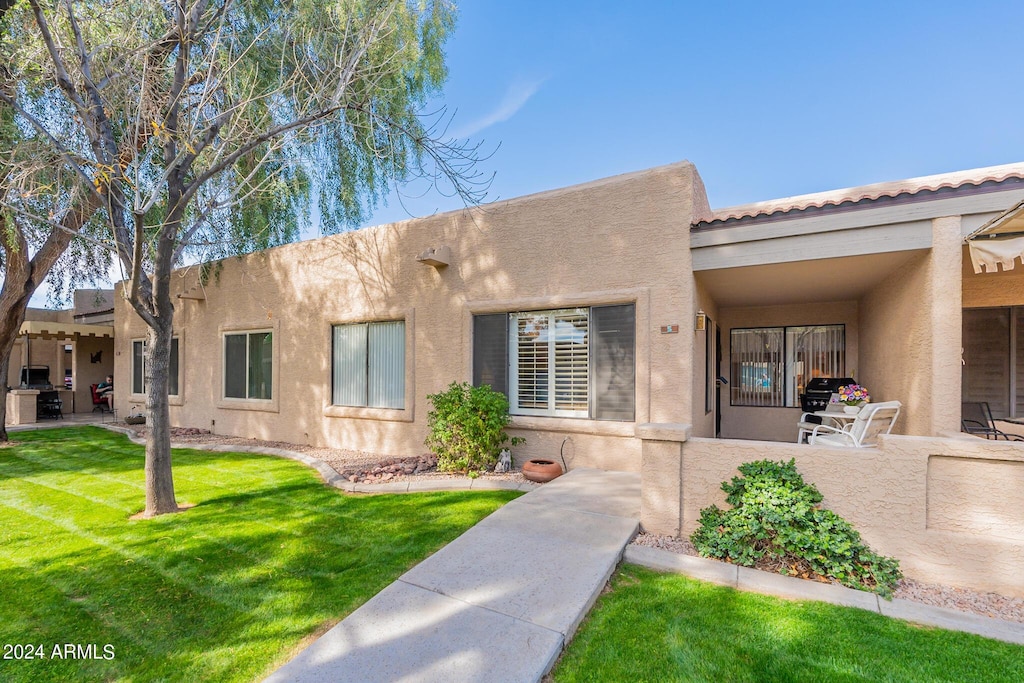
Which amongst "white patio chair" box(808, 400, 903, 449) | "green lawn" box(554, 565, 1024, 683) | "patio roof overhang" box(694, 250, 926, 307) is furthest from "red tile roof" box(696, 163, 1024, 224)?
"green lawn" box(554, 565, 1024, 683)

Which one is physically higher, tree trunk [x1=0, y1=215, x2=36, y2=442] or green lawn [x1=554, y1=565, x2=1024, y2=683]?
tree trunk [x1=0, y1=215, x2=36, y2=442]

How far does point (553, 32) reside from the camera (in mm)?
9711

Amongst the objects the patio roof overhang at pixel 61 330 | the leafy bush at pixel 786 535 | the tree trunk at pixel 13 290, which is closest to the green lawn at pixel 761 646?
the leafy bush at pixel 786 535

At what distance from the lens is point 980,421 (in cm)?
657

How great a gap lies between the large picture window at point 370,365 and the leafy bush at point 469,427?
1.96 metres

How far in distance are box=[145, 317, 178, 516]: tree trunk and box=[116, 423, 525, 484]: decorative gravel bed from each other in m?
2.34

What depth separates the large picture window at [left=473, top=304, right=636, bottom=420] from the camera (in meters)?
6.81

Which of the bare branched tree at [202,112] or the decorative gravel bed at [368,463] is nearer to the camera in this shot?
the bare branched tree at [202,112]

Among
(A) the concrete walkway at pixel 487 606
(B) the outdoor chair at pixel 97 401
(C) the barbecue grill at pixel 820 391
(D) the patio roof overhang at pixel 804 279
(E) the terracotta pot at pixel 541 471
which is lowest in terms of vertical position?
(B) the outdoor chair at pixel 97 401

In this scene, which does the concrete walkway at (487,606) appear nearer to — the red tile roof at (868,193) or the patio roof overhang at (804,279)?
the patio roof overhang at (804,279)

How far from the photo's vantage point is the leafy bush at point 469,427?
22.6 ft

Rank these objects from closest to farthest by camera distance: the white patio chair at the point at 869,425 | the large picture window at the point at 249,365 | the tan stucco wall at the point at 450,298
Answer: the white patio chair at the point at 869,425 < the tan stucco wall at the point at 450,298 < the large picture window at the point at 249,365

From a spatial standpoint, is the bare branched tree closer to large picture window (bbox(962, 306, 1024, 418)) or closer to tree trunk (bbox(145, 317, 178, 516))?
tree trunk (bbox(145, 317, 178, 516))

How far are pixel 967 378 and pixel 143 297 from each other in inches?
511
